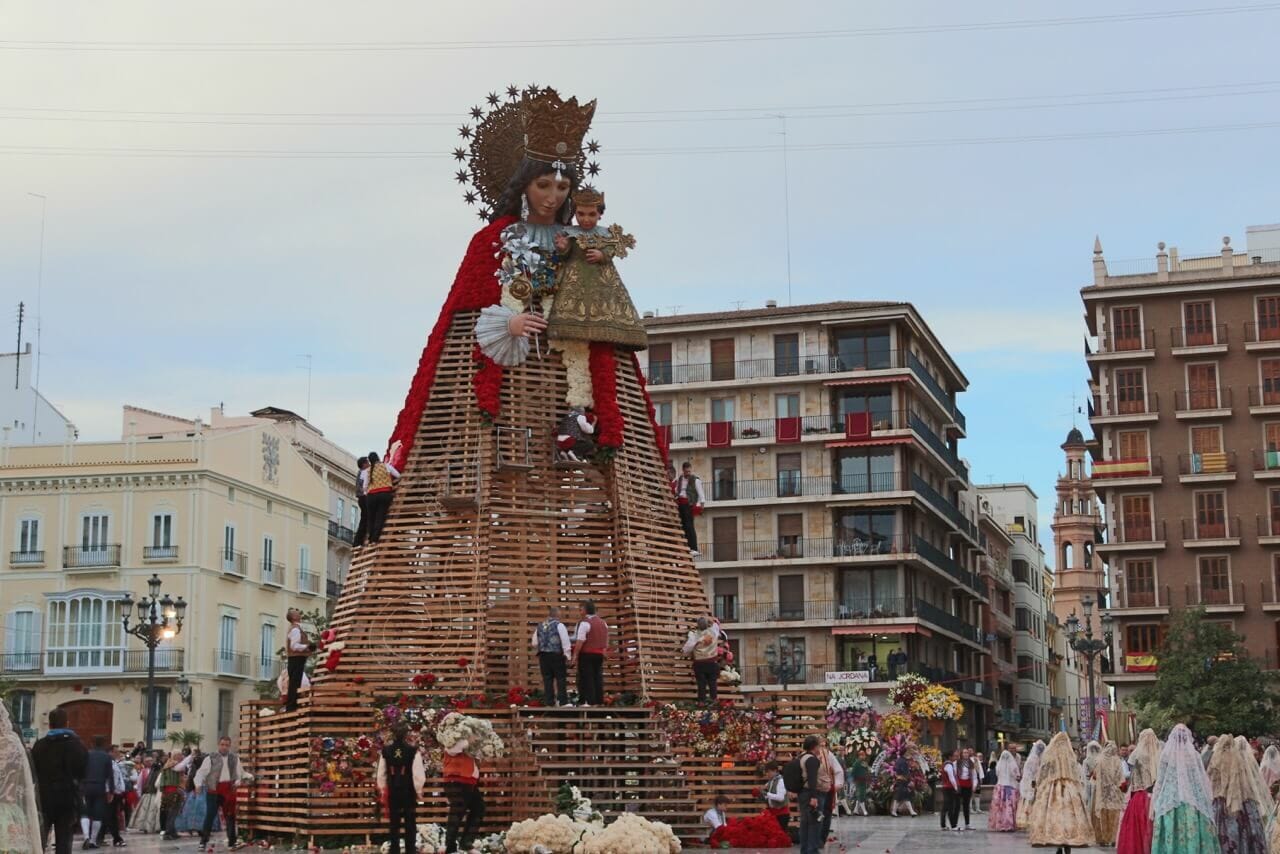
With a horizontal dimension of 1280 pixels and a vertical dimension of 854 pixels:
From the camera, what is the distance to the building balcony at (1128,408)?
7019 cm

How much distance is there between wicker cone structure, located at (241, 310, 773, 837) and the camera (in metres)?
23.8

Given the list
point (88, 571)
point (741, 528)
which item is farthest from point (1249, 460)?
point (88, 571)

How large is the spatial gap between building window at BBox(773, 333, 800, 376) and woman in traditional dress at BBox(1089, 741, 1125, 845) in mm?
41926

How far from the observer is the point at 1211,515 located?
69.3m

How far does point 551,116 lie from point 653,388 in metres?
43.1

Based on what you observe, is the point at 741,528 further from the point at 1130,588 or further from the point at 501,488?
the point at 501,488

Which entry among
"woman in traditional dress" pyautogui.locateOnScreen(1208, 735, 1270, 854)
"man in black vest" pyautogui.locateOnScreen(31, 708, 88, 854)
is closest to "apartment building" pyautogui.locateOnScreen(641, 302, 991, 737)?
"woman in traditional dress" pyautogui.locateOnScreen(1208, 735, 1270, 854)

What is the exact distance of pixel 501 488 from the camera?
26.0 m

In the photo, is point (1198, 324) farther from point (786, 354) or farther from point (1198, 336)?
point (786, 354)

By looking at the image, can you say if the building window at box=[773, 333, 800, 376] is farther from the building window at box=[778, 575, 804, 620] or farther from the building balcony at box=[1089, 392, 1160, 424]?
the building balcony at box=[1089, 392, 1160, 424]

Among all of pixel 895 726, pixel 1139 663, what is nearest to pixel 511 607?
pixel 895 726

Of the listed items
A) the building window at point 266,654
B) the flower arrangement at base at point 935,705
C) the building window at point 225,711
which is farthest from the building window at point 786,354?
the building window at point 225,711

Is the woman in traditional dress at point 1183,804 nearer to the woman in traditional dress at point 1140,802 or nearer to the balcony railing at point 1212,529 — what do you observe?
the woman in traditional dress at point 1140,802

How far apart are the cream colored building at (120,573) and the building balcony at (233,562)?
0.24ft
